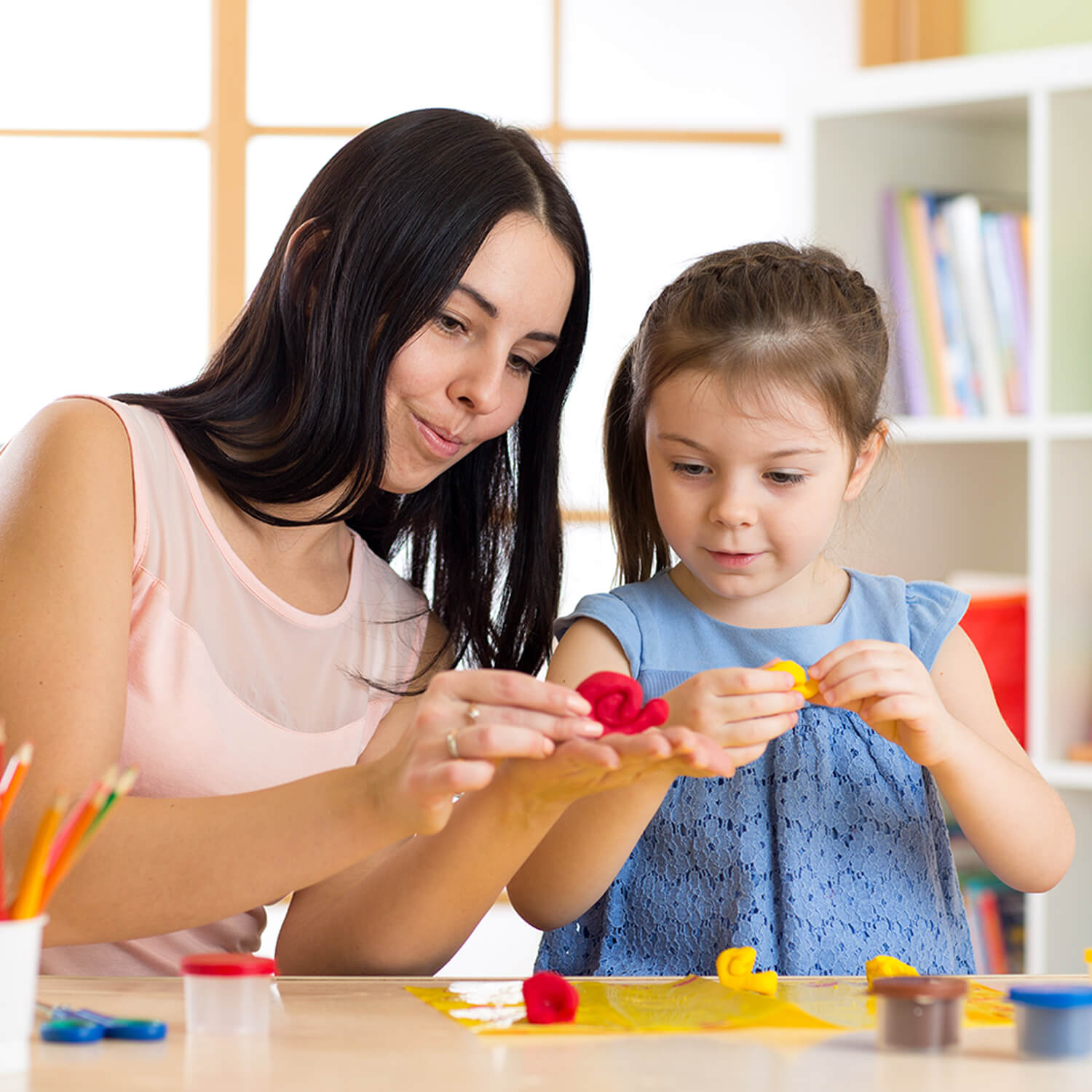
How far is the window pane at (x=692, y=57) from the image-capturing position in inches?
108

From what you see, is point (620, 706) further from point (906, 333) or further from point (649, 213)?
point (649, 213)

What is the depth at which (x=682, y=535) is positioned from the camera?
1199 mm

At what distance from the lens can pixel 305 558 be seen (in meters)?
1.39

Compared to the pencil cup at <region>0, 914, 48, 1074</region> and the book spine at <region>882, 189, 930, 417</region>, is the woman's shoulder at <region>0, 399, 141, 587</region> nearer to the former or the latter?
the pencil cup at <region>0, 914, 48, 1074</region>

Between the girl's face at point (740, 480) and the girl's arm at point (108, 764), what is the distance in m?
0.37

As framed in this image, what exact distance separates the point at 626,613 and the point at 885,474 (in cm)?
111

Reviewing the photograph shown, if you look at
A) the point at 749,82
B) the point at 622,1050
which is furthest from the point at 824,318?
the point at 749,82

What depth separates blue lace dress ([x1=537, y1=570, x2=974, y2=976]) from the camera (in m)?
1.19

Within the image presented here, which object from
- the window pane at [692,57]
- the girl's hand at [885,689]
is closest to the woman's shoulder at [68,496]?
the girl's hand at [885,689]

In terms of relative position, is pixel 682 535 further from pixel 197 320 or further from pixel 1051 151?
pixel 197 320

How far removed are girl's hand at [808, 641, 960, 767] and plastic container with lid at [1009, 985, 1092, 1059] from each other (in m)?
0.29

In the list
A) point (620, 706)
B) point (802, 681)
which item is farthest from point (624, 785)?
point (802, 681)

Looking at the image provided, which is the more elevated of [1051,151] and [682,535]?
[1051,151]

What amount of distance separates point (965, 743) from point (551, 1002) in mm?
437
